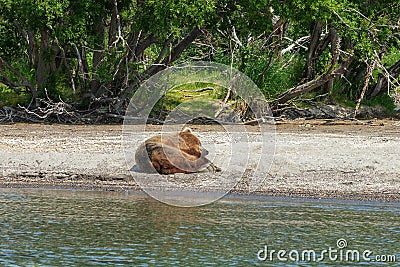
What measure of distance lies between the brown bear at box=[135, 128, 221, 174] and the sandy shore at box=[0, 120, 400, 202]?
0.47 ft

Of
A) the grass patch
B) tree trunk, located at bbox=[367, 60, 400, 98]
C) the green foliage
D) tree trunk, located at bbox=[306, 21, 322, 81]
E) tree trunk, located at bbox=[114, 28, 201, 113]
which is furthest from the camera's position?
tree trunk, located at bbox=[367, 60, 400, 98]

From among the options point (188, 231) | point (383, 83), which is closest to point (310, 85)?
point (383, 83)

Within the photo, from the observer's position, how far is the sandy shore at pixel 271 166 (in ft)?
39.4

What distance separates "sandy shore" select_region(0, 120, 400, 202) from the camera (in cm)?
1201

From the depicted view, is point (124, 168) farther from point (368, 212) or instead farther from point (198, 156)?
point (368, 212)

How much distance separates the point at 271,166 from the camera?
12961mm

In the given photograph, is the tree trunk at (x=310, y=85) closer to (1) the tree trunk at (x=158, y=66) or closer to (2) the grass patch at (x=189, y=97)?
(2) the grass patch at (x=189, y=97)

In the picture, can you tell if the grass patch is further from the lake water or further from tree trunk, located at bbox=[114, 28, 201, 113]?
the lake water

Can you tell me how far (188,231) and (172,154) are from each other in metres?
2.10

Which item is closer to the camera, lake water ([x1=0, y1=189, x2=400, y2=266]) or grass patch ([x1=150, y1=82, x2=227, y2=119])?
lake water ([x1=0, y1=189, x2=400, y2=266])

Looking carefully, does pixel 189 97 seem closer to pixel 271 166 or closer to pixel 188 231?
pixel 271 166

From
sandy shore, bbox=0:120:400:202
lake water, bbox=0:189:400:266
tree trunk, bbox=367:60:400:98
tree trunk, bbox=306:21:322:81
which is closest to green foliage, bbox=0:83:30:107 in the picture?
sandy shore, bbox=0:120:400:202

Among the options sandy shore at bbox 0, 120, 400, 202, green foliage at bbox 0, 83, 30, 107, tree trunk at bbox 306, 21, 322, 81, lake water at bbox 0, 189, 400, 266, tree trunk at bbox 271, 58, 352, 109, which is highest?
tree trunk at bbox 306, 21, 322, 81

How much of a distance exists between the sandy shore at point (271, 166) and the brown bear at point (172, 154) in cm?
14
